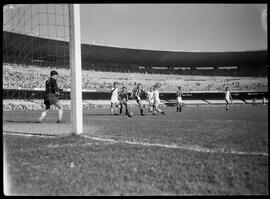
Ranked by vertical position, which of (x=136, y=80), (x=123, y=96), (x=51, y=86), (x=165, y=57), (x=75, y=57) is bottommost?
(x=123, y=96)

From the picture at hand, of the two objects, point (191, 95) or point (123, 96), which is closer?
point (123, 96)

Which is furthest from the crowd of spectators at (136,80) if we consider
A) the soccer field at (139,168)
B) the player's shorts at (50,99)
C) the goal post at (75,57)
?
the soccer field at (139,168)

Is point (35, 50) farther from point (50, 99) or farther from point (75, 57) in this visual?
point (75, 57)

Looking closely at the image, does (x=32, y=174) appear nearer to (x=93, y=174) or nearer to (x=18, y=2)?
(x=93, y=174)

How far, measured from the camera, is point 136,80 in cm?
4725

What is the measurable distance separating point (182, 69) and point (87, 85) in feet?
73.8

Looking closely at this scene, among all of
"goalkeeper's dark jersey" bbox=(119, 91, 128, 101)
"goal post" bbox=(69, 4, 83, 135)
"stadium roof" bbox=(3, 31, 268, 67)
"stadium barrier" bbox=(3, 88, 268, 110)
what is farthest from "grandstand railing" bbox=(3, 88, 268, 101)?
"goal post" bbox=(69, 4, 83, 135)

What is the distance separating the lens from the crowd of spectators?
36.2m

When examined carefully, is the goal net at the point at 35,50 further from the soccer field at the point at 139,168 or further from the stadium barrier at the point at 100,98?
the soccer field at the point at 139,168

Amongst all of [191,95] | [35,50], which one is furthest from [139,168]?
[191,95]

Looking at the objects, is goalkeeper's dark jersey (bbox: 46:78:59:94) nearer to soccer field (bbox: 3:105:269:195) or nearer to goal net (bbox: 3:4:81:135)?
goal net (bbox: 3:4:81:135)

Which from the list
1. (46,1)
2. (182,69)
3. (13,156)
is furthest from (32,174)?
(182,69)

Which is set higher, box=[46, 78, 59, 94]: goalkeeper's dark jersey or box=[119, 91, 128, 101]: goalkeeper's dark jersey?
box=[46, 78, 59, 94]: goalkeeper's dark jersey

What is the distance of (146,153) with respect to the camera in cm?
423
